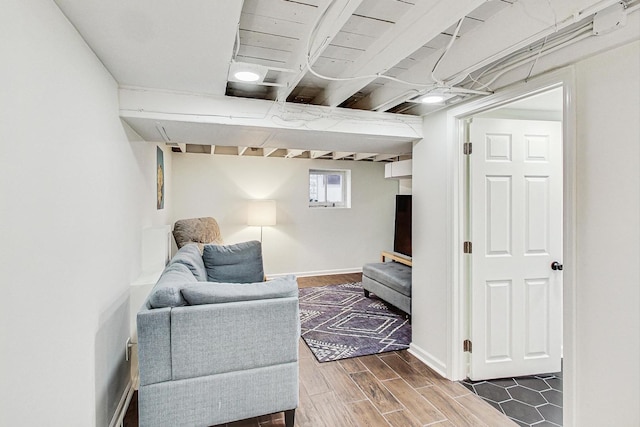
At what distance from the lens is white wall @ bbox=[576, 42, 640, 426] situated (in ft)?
4.71

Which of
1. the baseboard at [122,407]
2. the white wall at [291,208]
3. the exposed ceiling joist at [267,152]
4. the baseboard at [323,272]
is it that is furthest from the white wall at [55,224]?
the baseboard at [323,272]

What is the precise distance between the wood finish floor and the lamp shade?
2834 millimetres

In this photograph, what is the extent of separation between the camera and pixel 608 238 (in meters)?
1.53

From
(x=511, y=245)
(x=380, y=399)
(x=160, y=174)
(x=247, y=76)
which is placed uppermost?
(x=247, y=76)

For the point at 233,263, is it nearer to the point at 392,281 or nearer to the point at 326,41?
the point at 392,281

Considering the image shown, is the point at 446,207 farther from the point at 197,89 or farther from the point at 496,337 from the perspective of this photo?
the point at 197,89

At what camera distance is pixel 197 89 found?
214cm

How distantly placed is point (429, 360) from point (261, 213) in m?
3.47

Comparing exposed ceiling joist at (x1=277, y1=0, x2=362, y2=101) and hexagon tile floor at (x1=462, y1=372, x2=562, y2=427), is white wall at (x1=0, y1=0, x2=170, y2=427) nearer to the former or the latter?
exposed ceiling joist at (x1=277, y1=0, x2=362, y2=101)

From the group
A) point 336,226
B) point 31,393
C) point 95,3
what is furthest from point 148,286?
point 336,226

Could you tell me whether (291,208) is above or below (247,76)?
below

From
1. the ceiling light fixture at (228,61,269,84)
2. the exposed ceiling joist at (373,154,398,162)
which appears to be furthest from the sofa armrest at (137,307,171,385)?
the exposed ceiling joist at (373,154,398,162)

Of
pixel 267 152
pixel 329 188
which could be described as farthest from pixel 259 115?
pixel 329 188

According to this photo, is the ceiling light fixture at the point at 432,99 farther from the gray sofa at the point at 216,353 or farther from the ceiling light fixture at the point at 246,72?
the gray sofa at the point at 216,353
